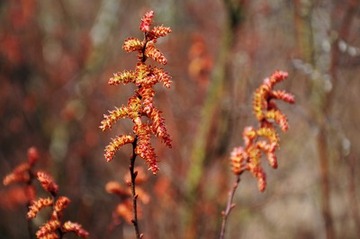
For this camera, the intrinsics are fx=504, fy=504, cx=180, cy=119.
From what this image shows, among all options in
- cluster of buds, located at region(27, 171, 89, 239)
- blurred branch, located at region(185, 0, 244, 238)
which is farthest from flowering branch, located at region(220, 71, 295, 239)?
blurred branch, located at region(185, 0, 244, 238)

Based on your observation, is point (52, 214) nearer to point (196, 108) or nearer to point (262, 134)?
point (262, 134)

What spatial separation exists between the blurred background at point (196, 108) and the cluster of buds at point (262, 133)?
81 cm

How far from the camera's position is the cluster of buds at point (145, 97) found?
4.74 feet

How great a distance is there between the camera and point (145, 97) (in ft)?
4.74

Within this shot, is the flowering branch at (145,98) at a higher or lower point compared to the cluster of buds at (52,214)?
higher

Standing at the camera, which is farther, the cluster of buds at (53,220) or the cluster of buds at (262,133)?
the cluster of buds at (262,133)

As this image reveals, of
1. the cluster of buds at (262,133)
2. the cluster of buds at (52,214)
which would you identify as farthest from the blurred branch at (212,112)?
the cluster of buds at (52,214)

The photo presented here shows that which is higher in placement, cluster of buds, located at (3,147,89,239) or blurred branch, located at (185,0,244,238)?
blurred branch, located at (185,0,244,238)

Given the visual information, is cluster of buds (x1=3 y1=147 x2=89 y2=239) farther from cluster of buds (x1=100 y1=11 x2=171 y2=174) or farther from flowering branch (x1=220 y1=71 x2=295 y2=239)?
flowering branch (x1=220 y1=71 x2=295 y2=239)

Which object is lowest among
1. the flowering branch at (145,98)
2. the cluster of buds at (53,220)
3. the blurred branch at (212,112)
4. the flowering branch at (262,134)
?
the cluster of buds at (53,220)

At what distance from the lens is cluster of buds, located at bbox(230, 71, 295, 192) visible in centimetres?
Result: 194

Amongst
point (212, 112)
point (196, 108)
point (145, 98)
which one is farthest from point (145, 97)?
point (196, 108)

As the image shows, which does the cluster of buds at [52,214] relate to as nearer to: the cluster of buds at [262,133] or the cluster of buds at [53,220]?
the cluster of buds at [53,220]

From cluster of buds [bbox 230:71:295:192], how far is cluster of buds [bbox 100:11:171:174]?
60 cm
